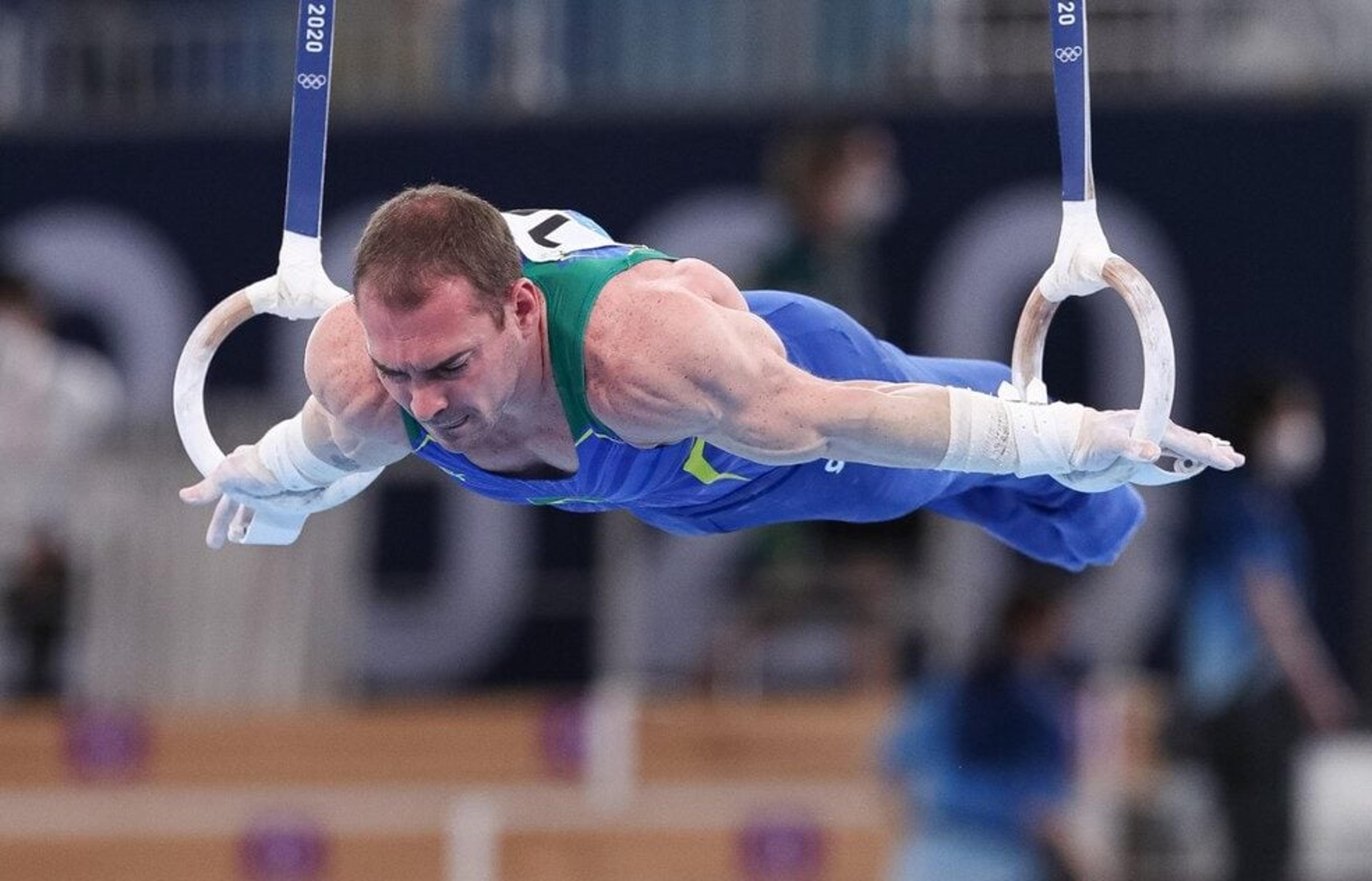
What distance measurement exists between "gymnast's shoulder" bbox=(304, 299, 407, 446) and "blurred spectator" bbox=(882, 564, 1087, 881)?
303 cm

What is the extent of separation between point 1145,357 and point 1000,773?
2.99 m

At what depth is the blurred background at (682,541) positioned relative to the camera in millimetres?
7953

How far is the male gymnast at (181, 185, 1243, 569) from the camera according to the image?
3.99 meters

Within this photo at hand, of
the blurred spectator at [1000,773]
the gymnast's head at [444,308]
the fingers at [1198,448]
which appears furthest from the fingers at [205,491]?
the blurred spectator at [1000,773]

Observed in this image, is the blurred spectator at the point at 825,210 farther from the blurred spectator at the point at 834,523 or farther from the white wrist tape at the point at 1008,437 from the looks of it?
the white wrist tape at the point at 1008,437

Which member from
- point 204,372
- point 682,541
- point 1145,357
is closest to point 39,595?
point 682,541

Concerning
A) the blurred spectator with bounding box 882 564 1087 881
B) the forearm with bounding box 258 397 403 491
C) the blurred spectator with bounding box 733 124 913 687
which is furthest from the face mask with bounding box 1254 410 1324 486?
the forearm with bounding box 258 397 403 491

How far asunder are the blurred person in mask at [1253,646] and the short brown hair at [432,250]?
3.98 m

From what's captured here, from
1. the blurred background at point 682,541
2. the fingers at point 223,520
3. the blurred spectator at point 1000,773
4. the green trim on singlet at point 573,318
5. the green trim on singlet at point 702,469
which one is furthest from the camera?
the blurred background at point 682,541

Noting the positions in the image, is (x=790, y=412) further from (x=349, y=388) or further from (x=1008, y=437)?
(x=349, y=388)

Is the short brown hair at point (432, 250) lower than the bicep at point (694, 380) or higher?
higher

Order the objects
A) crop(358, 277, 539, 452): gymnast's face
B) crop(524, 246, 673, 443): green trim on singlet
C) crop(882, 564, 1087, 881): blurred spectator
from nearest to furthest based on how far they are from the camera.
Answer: crop(358, 277, 539, 452): gymnast's face < crop(524, 246, 673, 443): green trim on singlet < crop(882, 564, 1087, 881): blurred spectator

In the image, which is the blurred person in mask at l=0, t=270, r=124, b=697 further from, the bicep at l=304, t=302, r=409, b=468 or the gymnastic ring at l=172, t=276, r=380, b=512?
the bicep at l=304, t=302, r=409, b=468

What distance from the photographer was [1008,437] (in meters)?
4.19
